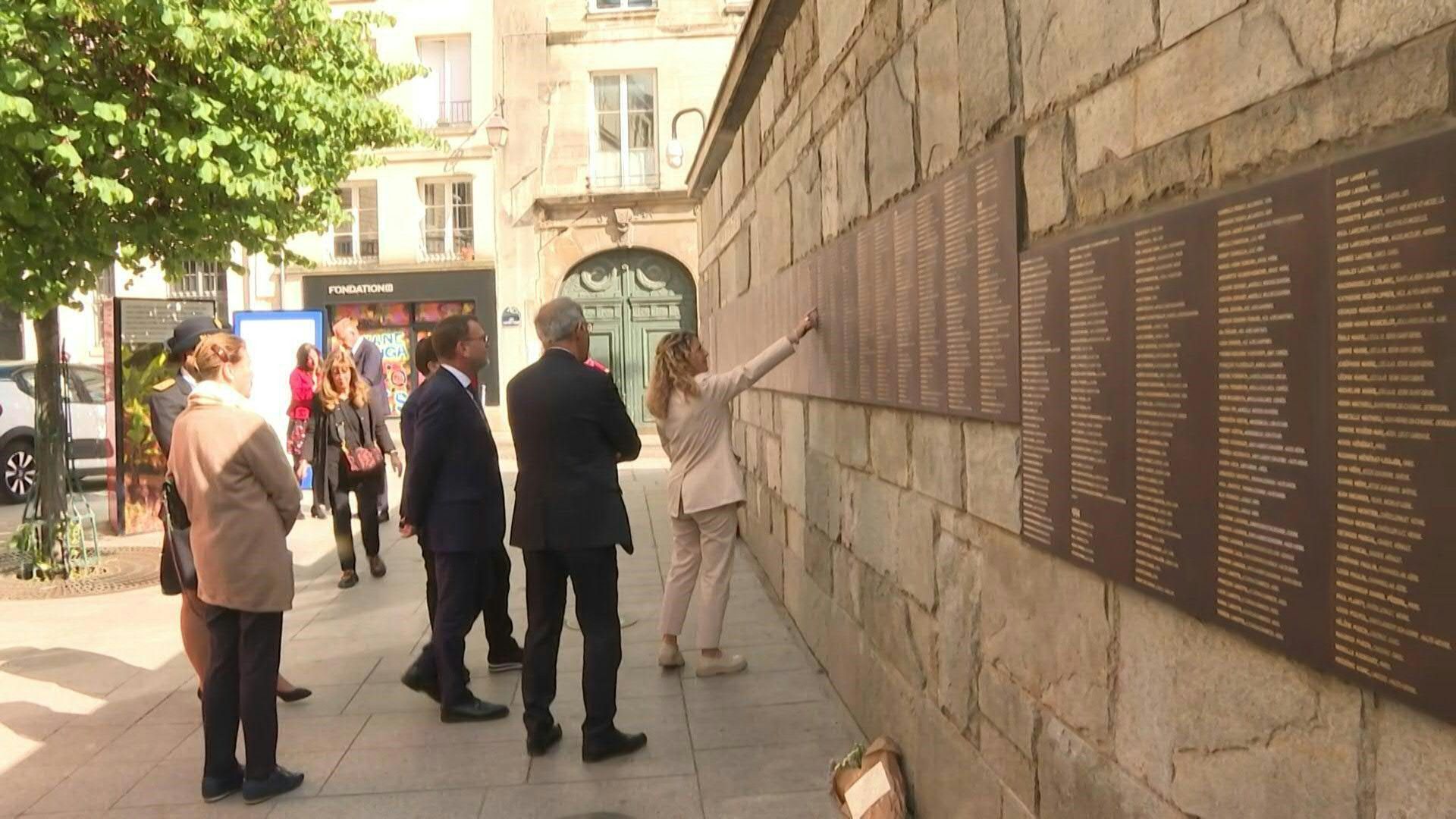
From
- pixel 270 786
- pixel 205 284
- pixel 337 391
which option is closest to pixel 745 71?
pixel 337 391

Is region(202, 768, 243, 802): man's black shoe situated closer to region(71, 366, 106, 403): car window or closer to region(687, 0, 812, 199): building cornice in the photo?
region(687, 0, 812, 199): building cornice

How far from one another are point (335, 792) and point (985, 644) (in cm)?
264

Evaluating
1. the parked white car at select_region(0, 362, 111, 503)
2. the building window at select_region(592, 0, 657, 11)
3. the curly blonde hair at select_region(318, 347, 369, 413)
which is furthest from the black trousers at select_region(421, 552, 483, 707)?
the building window at select_region(592, 0, 657, 11)

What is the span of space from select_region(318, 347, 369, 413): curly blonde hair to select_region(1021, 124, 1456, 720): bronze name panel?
6973mm

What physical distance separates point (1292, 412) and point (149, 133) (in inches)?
345

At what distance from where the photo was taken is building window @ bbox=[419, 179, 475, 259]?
26016 mm

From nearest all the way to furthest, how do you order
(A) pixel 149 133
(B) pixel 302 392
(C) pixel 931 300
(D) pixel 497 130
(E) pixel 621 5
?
1. (C) pixel 931 300
2. (A) pixel 149 133
3. (B) pixel 302 392
4. (D) pixel 497 130
5. (E) pixel 621 5

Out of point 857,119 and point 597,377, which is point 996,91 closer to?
point 857,119

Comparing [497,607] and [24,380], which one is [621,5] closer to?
[24,380]

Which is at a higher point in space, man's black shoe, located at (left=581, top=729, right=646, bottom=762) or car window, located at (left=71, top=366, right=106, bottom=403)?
car window, located at (left=71, top=366, right=106, bottom=403)

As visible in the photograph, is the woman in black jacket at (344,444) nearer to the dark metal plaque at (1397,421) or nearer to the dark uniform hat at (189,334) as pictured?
the dark uniform hat at (189,334)

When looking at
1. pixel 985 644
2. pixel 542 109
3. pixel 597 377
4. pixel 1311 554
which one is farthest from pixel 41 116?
pixel 542 109

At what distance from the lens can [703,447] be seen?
602 centimetres

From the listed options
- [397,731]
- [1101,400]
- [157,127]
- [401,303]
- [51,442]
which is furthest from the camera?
[401,303]
